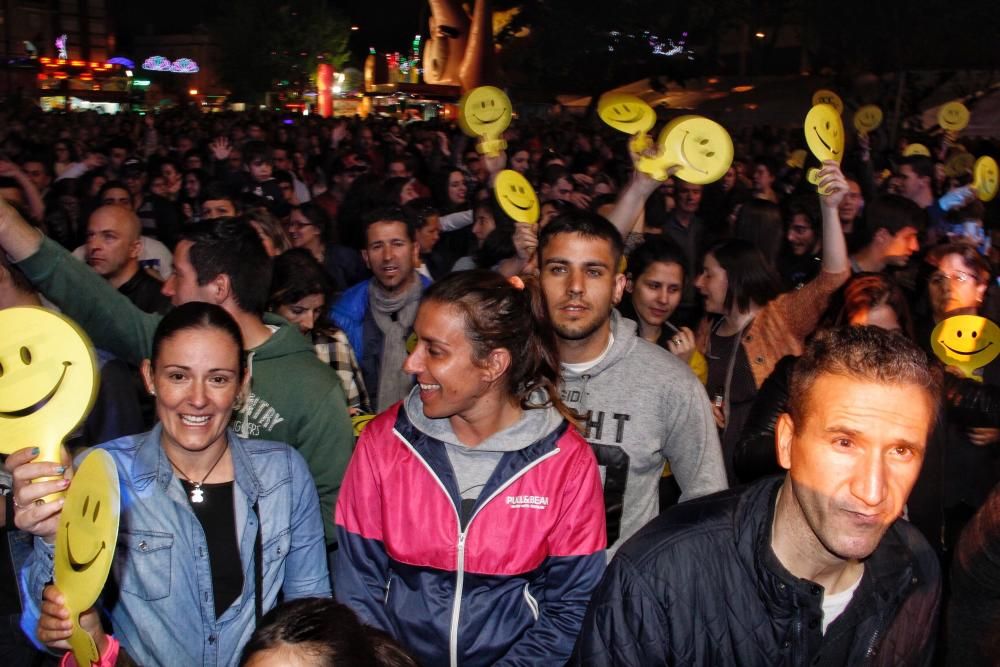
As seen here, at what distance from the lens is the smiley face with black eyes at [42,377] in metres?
2.01

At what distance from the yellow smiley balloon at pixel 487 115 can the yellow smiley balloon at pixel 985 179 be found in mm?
4316

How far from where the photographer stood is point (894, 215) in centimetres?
590

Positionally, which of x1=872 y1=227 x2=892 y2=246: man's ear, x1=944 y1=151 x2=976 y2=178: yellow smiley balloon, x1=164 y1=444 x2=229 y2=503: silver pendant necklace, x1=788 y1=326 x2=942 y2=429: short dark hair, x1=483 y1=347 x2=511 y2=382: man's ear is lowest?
x1=164 y1=444 x2=229 y2=503: silver pendant necklace

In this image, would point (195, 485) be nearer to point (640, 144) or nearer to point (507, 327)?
point (507, 327)

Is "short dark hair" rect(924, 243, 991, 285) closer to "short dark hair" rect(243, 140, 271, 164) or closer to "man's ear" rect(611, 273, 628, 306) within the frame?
"man's ear" rect(611, 273, 628, 306)

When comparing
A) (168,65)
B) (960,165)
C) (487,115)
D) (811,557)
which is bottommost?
(811,557)

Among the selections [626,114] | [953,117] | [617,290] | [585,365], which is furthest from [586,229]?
[953,117]

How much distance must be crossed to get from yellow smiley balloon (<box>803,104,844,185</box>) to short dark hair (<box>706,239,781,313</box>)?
0.47 meters

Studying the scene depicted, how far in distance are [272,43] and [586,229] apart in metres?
64.1

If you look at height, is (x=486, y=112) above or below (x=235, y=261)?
above

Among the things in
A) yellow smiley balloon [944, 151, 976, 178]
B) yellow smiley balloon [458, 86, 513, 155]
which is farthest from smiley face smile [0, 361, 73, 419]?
yellow smiley balloon [944, 151, 976, 178]

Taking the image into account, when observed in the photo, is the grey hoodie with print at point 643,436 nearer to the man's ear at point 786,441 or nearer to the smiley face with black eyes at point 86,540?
the man's ear at point 786,441

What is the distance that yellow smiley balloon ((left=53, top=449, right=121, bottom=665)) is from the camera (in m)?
1.76

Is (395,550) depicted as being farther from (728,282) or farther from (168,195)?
(168,195)
